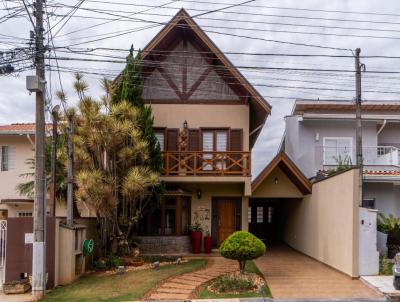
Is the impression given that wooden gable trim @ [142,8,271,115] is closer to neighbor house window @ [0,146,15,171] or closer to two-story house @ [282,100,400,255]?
two-story house @ [282,100,400,255]

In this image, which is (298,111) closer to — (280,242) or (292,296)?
(280,242)

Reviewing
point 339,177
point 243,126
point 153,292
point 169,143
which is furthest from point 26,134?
point 339,177

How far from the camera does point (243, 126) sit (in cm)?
1980

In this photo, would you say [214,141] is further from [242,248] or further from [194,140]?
[242,248]

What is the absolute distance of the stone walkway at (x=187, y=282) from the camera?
1147cm

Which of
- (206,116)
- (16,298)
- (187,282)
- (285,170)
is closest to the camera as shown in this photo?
(16,298)

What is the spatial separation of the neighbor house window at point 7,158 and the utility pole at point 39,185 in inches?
436

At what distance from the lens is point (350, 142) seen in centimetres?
2255

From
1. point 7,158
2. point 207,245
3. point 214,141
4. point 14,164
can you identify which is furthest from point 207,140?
point 7,158

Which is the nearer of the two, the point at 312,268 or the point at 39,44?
the point at 39,44

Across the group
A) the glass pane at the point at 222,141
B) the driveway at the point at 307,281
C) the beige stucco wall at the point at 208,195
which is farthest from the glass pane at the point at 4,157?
the driveway at the point at 307,281

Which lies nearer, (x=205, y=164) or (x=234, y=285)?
(x=234, y=285)

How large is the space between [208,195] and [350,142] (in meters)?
7.68

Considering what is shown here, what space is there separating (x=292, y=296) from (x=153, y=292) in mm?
3455
